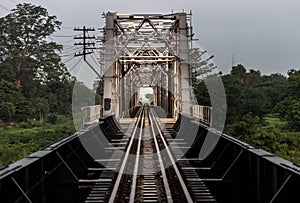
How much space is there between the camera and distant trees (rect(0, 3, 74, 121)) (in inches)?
1575

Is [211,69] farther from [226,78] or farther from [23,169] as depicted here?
[23,169]

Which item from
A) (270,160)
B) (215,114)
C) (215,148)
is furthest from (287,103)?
(270,160)

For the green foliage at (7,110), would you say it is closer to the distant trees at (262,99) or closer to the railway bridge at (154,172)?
the distant trees at (262,99)

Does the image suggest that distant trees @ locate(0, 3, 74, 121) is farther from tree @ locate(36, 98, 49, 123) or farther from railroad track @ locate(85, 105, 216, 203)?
railroad track @ locate(85, 105, 216, 203)

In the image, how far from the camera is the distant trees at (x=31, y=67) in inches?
1575

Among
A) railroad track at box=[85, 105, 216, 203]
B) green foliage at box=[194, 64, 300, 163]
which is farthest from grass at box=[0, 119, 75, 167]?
railroad track at box=[85, 105, 216, 203]

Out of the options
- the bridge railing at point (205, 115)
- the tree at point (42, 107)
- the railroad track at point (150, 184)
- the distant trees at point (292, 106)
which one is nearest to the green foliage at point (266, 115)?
the distant trees at point (292, 106)

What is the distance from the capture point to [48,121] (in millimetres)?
41844

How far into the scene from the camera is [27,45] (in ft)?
146

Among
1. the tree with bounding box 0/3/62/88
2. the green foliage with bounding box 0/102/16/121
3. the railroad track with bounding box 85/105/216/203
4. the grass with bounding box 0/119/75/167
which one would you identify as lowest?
the grass with bounding box 0/119/75/167

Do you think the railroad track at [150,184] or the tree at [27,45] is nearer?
the railroad track at [150,184]

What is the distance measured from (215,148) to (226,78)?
43130mm

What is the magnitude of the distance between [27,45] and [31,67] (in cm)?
293

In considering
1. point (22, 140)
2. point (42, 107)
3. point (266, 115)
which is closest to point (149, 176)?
point (22, 140)
